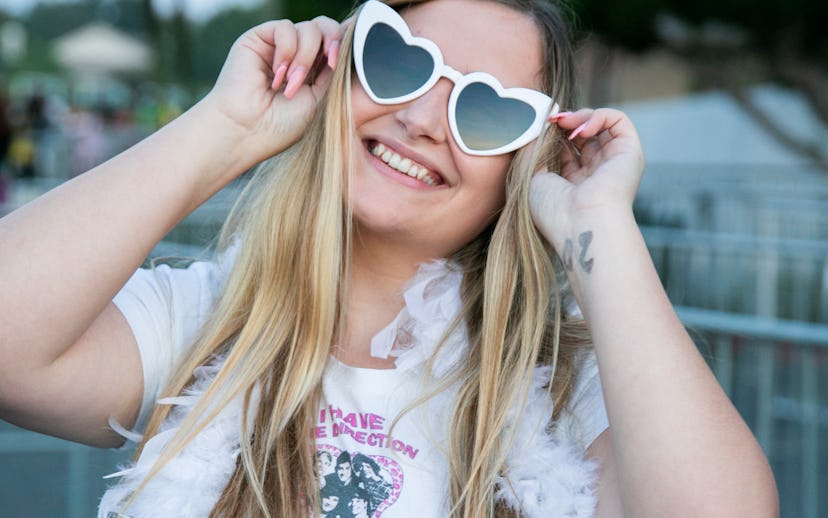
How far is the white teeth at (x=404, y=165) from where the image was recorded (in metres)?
2.03

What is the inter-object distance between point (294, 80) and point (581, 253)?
69 centimetres

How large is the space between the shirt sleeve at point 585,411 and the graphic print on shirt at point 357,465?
292mm

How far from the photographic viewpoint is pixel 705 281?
5531 millimetres

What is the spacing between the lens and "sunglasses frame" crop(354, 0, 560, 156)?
6.68ft

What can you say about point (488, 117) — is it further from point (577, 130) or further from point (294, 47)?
point (294, 47)

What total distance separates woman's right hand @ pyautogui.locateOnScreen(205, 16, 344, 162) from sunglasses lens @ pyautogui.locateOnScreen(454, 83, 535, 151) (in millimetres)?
315

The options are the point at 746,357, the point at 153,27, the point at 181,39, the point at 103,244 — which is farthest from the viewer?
the point at 181,39

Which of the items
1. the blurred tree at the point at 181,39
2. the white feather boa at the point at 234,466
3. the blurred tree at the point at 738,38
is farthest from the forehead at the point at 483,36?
the blurred tree at the point at 181,39

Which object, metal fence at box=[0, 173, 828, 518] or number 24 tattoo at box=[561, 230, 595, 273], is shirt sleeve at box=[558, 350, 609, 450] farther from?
metal fence at box=[0, 173, 828, 518]

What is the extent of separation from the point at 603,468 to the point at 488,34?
2.91 feet

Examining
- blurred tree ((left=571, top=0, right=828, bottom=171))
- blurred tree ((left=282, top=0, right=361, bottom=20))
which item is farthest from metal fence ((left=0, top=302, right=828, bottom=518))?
blurred tree ((left=282, top=0, right=361, bottom=20))

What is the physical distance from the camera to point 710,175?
37.1 feet

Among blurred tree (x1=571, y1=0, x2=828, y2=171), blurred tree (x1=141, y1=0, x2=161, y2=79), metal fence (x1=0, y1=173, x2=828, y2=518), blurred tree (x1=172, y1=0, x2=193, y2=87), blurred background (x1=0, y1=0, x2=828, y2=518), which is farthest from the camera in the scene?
blurred tree (x1=172, y1=0, x2=193, y2=87)

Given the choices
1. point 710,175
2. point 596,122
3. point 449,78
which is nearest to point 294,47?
point 449,78
